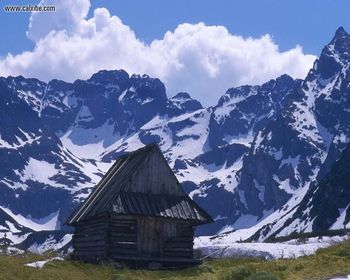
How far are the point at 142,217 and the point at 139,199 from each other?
90 cm

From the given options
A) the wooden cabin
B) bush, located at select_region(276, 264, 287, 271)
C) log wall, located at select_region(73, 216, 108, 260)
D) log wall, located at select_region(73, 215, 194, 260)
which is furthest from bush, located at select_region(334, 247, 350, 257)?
log wall, located at select_region(73, 216, 108, 260)

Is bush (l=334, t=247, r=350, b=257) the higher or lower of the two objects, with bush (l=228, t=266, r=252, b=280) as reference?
higher

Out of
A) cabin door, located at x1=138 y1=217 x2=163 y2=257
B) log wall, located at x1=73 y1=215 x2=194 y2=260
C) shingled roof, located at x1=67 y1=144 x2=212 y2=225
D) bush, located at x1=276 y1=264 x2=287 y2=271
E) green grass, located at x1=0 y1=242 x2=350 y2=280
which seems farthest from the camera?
cabin door, located at x1=138 y1=217 x2=163 y2=257

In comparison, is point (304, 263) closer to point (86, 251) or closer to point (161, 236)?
point (161, 236)

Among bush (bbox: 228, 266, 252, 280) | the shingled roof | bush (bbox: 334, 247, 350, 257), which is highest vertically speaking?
the shingled roof

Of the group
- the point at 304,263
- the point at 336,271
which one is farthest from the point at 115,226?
the point at 336,271

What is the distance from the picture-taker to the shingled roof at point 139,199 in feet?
105

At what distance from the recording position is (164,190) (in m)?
34.1

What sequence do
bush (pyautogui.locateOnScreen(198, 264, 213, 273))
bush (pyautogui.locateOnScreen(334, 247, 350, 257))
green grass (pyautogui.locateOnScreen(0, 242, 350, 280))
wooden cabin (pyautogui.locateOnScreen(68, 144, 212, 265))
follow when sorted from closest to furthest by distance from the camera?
1. green grass (pyautogui.locateOnScreen(0, 242, 350, 280))
2. bush (pyautogui.locateOnScreen(334, 247, 350, 257))
3. bush (pyautogui.locateOnScreen(198, 264, 213, 273))
4. wooden cabin (pyautogui.locateOnScreen(68, 144, 212, 265))

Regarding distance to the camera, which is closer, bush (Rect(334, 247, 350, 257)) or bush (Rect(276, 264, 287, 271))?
bush (Rect(276, 264, 287, 271))

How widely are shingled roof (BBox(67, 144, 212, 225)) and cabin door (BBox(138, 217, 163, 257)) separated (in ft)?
2.53

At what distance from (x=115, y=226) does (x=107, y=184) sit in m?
3.56

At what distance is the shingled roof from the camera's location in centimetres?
3197

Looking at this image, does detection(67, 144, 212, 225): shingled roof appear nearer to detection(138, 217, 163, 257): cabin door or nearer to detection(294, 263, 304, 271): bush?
detection(138, 217, 163, 257): cabin door
